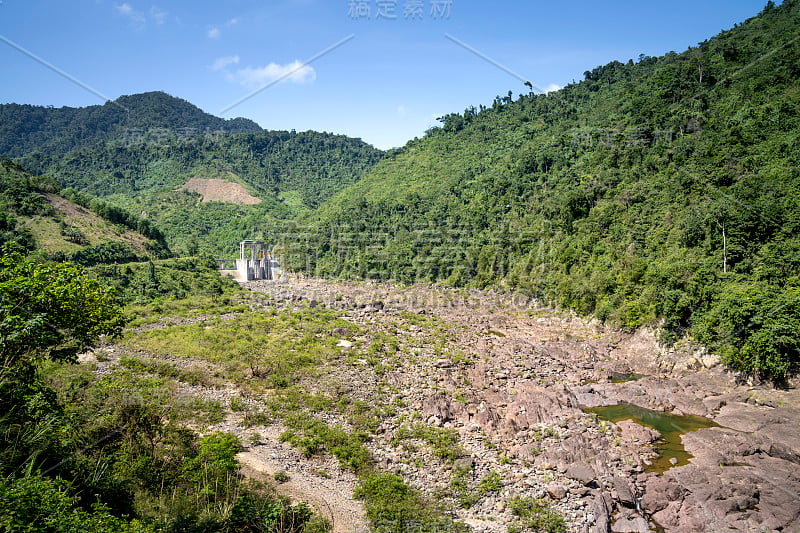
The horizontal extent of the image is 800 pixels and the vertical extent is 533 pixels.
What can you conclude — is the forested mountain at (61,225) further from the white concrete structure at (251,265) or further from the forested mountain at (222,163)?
the forested mountain at (222,163)

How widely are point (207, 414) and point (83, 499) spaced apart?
8.71 meters

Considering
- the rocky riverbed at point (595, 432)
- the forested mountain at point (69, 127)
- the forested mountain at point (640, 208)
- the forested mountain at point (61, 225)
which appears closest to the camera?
the rocky riverbed at point (595, 432)

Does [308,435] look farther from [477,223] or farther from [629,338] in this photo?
[477,223]

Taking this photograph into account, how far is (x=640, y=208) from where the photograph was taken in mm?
40312

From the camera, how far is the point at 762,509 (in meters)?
14.2

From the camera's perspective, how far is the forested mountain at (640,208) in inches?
1072

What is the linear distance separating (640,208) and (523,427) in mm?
27795

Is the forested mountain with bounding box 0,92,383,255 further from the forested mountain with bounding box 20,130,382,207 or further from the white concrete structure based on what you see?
the white concrete structure

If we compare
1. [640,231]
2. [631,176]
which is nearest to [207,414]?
[640,231]

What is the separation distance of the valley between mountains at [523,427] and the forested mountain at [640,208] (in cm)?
329

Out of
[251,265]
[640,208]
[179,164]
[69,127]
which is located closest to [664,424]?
[640,208]

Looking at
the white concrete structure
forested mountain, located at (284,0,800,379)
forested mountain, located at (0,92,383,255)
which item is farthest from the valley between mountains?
forested mountain, located at (0,92,383,255)

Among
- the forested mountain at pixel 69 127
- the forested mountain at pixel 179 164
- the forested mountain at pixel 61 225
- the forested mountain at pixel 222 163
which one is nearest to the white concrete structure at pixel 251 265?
the forested mountain at pixel 179 164

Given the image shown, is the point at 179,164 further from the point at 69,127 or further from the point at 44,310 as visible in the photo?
the point at 44,310
